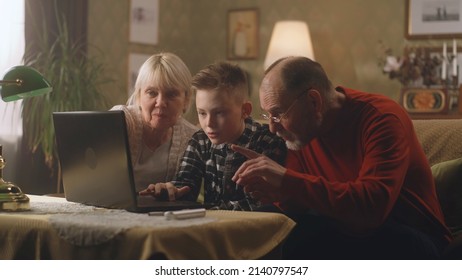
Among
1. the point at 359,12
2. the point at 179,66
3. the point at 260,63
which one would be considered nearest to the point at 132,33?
the point at 260,63

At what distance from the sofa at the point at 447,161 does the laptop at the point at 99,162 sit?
91 cm

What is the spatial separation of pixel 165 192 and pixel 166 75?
0.46 metres

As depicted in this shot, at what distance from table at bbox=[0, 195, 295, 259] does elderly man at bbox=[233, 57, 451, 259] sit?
201 mm

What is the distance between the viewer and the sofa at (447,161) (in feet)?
7.98

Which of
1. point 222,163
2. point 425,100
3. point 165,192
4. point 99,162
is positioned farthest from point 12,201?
point 425,100

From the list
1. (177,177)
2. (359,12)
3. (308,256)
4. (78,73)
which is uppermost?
(359,12)

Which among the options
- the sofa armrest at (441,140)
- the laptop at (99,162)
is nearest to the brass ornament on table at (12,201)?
the laptop at (99,162)

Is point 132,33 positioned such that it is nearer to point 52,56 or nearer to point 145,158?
point 52,56

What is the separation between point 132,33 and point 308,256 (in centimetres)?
347

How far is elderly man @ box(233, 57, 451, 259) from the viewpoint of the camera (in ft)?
6.53

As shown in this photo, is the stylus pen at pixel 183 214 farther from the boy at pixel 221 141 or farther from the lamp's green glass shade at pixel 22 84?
the lamp's green glass shade at pixel 22 84

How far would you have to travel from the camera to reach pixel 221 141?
2.26 meters

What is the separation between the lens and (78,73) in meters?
4.30

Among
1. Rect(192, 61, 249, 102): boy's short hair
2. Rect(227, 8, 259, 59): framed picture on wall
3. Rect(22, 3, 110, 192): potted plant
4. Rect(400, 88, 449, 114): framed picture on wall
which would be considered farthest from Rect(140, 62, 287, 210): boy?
Rect(227, 8, 259, 59): framed picture on wall
